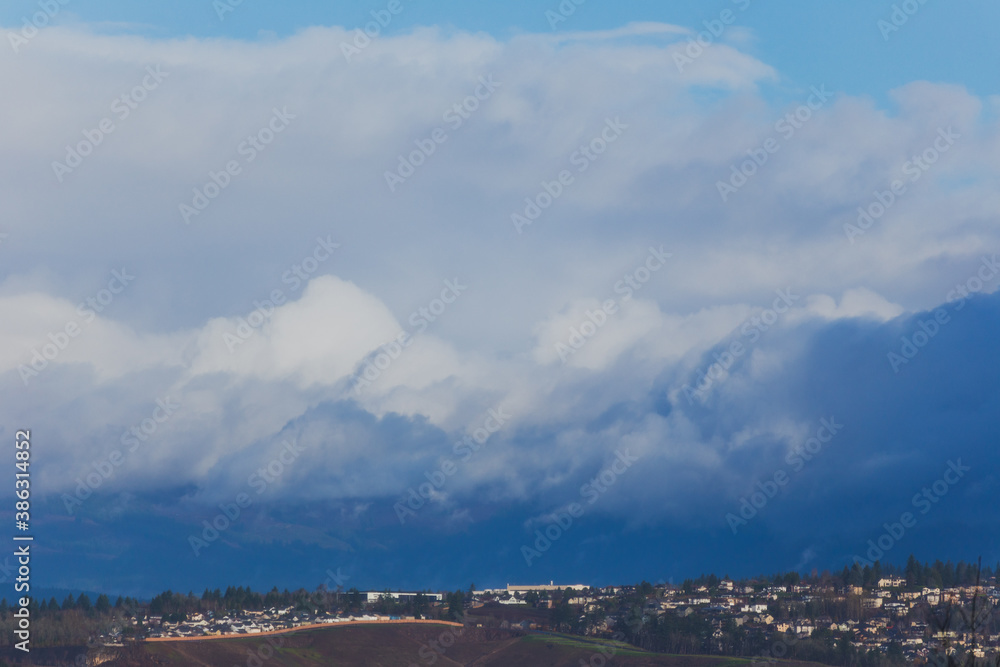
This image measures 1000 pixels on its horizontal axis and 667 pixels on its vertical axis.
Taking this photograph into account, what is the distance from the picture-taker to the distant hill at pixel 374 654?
17412 cm

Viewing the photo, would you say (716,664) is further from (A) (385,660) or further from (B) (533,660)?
(A) (385,660)

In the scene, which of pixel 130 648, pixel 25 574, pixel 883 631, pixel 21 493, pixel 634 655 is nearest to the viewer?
pixel 21 493

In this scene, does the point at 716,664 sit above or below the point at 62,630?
below

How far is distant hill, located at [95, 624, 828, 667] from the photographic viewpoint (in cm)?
17412

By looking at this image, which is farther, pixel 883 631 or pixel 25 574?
pixel 883 631

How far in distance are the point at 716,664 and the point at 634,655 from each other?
1550cm

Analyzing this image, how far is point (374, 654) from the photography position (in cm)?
18938

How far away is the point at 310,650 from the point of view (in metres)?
189

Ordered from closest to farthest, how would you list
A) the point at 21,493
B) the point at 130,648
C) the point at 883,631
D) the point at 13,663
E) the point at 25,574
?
1. the point at 21,493
2. the point at 25,574
3. the point at 13,663
4. the point at 130,648
5. the point at 883,631

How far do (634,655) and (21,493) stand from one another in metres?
124

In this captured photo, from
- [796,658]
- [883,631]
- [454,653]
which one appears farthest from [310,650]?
[883,631]

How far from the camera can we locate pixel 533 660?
188 meters

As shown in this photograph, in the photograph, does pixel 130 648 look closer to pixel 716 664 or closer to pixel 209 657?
pixel 209 657

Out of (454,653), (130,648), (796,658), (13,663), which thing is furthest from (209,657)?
(796,658)
